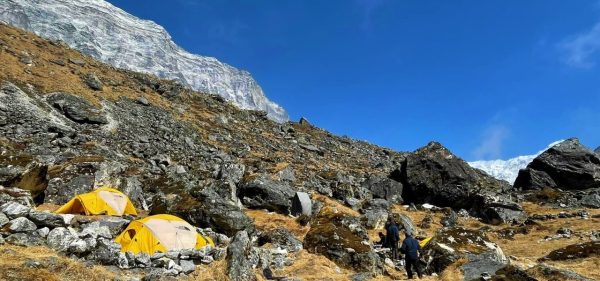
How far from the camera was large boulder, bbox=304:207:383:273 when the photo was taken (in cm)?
1722

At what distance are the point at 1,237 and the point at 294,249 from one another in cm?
1042

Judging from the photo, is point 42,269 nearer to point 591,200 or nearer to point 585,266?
point 585,266

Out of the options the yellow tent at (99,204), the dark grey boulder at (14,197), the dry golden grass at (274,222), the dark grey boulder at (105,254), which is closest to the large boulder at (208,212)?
the yellow tent at (99,204)

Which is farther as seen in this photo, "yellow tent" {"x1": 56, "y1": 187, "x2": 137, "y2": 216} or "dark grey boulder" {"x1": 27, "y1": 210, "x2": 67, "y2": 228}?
"yellow tent" {"x1": 56, "y1": 187, "x2": 137, "y2": 216}

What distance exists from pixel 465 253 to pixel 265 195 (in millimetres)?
15726

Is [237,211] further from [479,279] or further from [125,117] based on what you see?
[125,117]

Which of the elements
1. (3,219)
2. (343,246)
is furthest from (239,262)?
(3,219)

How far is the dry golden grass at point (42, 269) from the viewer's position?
10109 mm

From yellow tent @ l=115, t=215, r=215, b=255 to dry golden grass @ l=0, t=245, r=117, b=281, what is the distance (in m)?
4.43

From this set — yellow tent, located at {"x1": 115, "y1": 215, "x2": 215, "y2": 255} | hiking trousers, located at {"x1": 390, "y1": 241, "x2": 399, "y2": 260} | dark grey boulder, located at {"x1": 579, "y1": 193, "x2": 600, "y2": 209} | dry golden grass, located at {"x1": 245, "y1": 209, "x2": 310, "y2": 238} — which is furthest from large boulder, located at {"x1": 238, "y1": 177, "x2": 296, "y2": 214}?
Answer: dark grey boulder, located at {"x1": 579, "y1": 193, "x2": 600, "y2": 209}

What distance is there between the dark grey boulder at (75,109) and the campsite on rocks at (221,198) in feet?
0.56

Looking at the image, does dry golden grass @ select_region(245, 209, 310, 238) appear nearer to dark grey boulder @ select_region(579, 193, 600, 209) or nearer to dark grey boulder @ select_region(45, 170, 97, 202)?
dark grey boulder @ select_region(45, 170, 97, 202)

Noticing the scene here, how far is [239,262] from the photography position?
13109 millimetres

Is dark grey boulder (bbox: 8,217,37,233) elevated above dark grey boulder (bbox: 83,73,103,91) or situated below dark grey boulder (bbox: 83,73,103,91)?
below
